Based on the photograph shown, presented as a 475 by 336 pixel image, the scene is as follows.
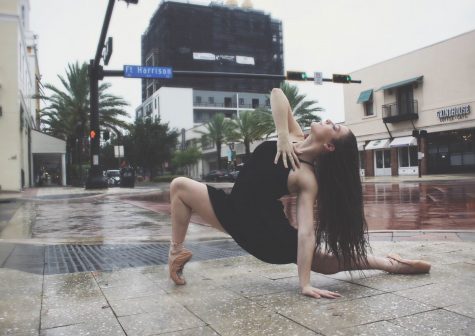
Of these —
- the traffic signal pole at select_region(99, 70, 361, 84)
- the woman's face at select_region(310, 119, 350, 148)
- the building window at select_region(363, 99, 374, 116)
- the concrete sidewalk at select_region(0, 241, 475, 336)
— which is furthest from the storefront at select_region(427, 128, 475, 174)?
the woman's face at select_region(310, 119, 350, 148)

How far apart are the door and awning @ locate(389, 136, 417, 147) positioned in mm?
1767

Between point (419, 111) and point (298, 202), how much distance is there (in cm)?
3197

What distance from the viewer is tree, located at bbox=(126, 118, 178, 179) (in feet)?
151

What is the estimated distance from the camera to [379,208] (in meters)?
10.4

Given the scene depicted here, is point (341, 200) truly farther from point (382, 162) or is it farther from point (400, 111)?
point (382, 162)

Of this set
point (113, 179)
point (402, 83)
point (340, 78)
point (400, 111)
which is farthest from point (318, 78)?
point (113, 179)

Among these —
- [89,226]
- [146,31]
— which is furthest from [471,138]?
[146,31]

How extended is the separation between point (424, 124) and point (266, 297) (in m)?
31.9

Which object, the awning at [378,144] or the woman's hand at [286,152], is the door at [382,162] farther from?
the woman's hand at [286,152]

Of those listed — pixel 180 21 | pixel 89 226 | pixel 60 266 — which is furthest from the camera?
pixel 180 21

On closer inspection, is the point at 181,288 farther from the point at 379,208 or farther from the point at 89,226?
the point at 379,208

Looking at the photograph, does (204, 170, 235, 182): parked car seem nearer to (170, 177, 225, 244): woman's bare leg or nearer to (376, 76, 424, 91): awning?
(376, 76, 424, 91): awning

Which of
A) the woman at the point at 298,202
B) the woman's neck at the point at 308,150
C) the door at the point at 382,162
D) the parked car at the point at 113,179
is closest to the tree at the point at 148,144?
the parked car at the point at 113,179

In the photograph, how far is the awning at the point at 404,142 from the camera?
31.7m
